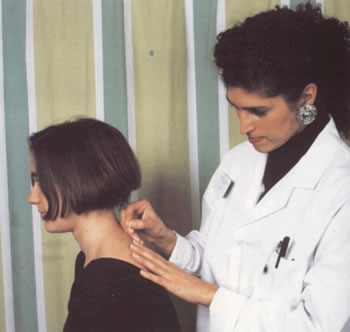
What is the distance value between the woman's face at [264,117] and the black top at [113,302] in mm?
405

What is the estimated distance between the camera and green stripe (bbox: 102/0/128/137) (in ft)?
5.02

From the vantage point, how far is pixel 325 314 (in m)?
0.93

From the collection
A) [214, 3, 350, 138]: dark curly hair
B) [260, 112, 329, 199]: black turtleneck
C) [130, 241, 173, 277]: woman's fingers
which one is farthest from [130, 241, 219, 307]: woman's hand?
[214, 3, 350, 138]: dark curly hair

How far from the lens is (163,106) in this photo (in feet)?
5.13

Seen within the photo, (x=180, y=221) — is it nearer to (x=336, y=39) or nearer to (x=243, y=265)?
(x=243, y=265)

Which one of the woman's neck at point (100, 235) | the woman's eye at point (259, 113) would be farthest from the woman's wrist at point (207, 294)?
the woman's eye at point (259, 113)

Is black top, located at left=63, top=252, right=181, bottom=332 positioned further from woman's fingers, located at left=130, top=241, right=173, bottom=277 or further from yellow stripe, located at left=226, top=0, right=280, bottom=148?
yellow stripe, located at left=226, top=0, right=280, bottom=148

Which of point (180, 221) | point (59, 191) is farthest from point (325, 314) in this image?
point (180, 221)

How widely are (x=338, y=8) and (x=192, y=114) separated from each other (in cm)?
56

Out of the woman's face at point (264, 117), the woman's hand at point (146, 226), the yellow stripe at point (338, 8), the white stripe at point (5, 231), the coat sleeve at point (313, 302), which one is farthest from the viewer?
the white stripe at point (5, 231)

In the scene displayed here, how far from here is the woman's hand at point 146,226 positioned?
3.83ft

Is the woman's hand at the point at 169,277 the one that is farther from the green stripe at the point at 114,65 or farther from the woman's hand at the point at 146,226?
the green stripe at the point at 114,65

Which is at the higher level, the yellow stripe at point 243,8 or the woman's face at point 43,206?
the yellow stripe at point 243,8

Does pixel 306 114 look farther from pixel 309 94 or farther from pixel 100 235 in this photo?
pixel 100 235
